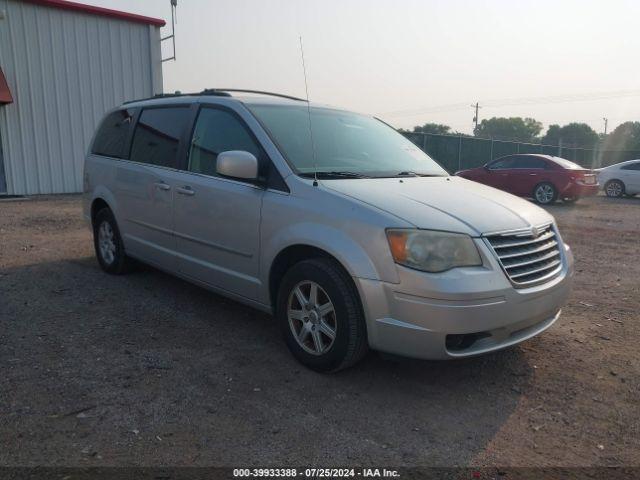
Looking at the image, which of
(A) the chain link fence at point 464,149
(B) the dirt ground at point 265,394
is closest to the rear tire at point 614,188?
(A) the chain link fence at point 464,149

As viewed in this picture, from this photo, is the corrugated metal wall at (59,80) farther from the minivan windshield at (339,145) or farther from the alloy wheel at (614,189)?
the alloy wheel at (614,189)

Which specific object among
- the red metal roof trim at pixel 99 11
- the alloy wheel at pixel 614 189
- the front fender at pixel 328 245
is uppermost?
the red metal roof trim at pixel 99 11

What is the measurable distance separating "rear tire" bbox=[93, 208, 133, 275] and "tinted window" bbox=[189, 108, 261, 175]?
66.4 inches

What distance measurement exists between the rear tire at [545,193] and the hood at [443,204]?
11.9 metres

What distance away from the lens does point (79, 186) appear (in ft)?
50.5

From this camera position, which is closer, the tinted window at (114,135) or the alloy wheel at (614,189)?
the tinted window at (114,135)

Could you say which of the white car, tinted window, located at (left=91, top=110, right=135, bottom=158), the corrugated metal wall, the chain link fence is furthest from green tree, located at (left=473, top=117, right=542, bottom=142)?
tinted window, located at (left=91, top=110, right=135, bottom=158)

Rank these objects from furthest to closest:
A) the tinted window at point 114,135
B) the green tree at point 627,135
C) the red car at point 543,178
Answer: the green tree at point 627,135
the red car at point 543,178
the tinted window at point 114,135

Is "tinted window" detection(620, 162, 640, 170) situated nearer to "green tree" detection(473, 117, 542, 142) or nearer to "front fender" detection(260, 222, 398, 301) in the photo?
"front fender" detection(260, 222, 398, 301)

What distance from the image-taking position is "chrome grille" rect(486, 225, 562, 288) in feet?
10.7

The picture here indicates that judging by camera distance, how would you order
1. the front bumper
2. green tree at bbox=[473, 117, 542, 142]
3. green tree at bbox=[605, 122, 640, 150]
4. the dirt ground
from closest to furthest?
1. the dirt ground
2. the front bumper
3. green tree at bbox=[605, 122, 640, 150]
4. green tree at bbox=[473, 117, 542, 142]

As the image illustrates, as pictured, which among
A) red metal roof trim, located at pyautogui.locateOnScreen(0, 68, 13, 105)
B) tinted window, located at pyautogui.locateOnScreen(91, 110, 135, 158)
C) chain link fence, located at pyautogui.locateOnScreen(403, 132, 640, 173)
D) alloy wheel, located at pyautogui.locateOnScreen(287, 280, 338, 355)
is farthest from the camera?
chain link fence, located at pyautogui.locateOnScreen(403, 132, 640, 173)

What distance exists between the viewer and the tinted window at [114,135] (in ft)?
18.8

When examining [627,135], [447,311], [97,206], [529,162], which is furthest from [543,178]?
[627,135]
